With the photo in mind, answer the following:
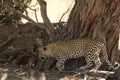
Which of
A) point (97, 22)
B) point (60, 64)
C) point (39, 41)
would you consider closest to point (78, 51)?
point (60, 64)

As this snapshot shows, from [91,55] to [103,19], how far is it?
96cm

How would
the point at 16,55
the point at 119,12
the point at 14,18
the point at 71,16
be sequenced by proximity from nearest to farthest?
the point at 119,12 → the point at 71,16 → the point at 16,55 → the point at 14,18

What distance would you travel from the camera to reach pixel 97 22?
10727 mm

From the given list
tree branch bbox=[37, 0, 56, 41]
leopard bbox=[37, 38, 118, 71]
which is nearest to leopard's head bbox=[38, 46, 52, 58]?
leopard bbox=[37, 38, 118, 71]

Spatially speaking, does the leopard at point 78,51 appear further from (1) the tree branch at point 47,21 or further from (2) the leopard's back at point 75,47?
(1) the tree branch at point 47,21

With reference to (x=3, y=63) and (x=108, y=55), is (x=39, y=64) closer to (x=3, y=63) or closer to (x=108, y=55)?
(x=3, y=63)

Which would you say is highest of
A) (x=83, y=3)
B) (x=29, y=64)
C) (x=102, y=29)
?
(x=83, y=3)

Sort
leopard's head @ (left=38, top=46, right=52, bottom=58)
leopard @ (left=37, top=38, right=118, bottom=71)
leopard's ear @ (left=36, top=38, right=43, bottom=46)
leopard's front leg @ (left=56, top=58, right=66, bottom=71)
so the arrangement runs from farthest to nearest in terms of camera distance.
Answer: leopard's ear @ (left=36, top=38, right=43, bottom=46), leopard's head @ (left=38, top=46, right=52, bottom=58), leopard's front leg @ (left=56, top=58, right=66, bottom=71), leopard @ (left=37, top=38, right=118, bottom=71)

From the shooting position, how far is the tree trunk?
34.5ft

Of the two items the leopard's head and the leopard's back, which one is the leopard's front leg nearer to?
the leopard's back

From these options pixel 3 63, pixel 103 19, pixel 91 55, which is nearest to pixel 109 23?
pixel 103 19

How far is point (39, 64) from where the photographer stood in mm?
11406

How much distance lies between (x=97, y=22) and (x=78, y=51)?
0.86 meters

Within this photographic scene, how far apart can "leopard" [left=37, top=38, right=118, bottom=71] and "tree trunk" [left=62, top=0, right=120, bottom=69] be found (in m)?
0.38
